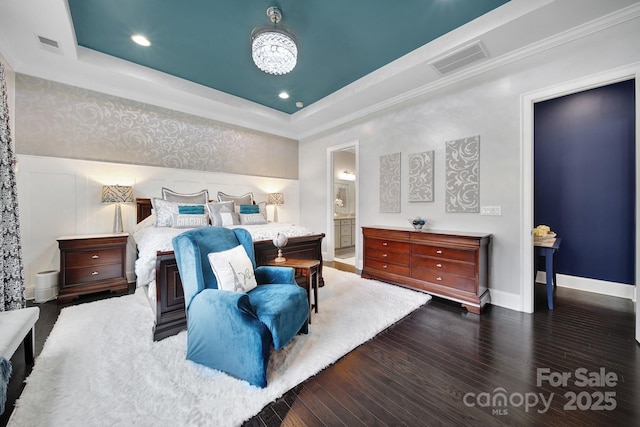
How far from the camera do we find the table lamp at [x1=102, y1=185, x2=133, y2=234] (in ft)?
11.5

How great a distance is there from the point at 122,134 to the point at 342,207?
542cm

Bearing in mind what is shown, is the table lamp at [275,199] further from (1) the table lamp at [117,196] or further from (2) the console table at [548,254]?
(2) the console table at [548,254]

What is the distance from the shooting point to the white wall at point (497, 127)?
8.10ft

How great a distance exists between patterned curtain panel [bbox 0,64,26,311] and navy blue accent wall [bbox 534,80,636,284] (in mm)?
6486

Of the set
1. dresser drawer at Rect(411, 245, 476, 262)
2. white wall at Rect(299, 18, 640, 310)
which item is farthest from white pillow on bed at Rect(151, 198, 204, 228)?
dresser drawer at Rect(411, 245, 476, 262)

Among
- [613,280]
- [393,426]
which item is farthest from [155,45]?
[613,280]

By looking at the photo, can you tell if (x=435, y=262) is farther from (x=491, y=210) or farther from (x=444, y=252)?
(x=491, y=210)

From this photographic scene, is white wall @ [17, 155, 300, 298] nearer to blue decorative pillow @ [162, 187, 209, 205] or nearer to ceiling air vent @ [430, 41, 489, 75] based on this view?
blue decorative pillow @ [162, 187, 209, 205]

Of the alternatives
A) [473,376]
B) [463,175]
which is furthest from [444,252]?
[473,376]

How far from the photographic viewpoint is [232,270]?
1.99m

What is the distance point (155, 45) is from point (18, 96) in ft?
6.44

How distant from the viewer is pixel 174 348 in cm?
204

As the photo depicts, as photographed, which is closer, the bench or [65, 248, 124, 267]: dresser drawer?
the bench

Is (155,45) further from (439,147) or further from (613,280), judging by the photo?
(613,280)
